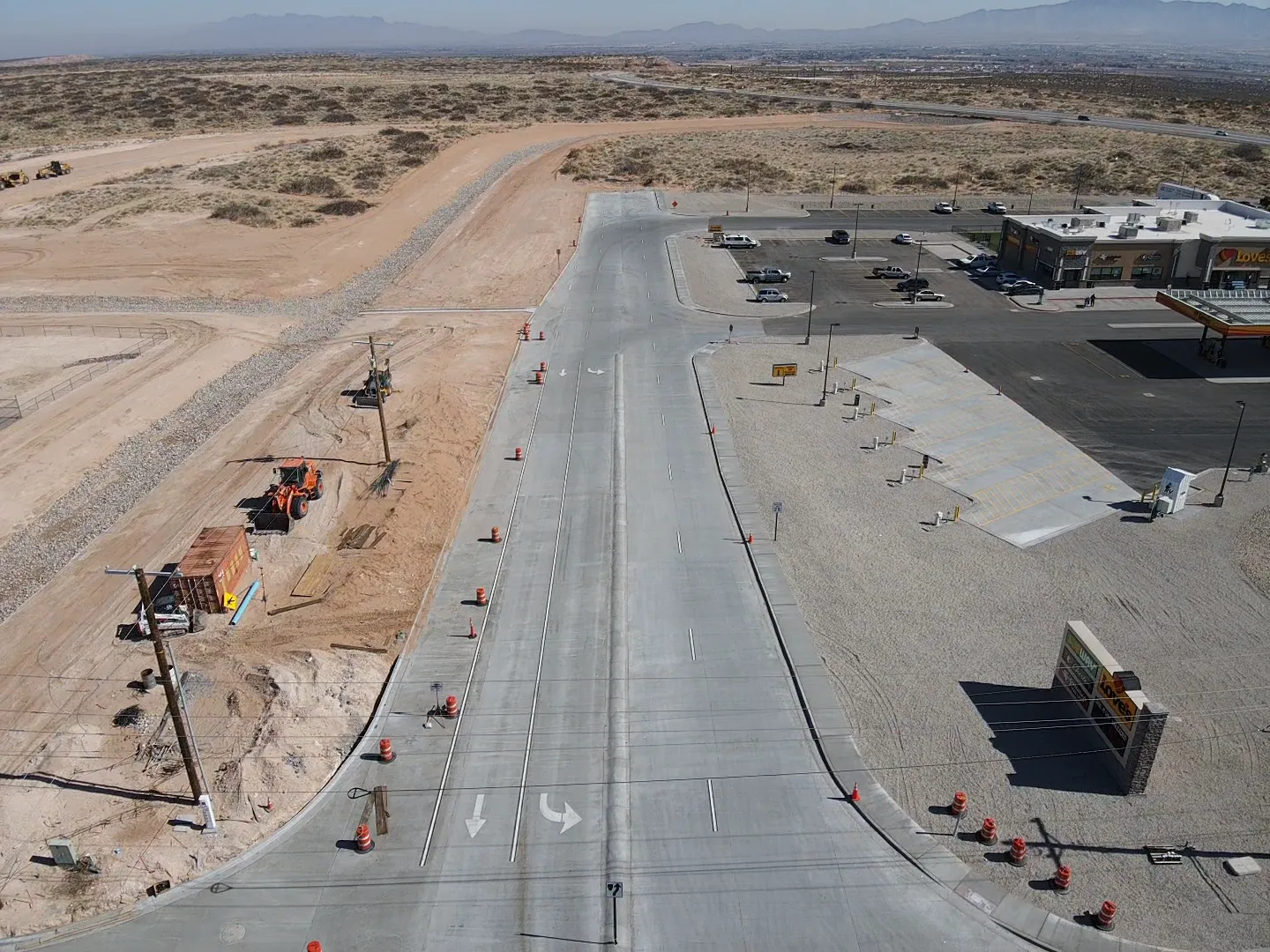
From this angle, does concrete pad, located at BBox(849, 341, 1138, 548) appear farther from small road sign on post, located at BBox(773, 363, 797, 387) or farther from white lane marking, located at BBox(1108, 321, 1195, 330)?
white lane marking, located at BBox(1108, 321, 1195, 330)

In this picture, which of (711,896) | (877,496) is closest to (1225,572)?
(877,496)

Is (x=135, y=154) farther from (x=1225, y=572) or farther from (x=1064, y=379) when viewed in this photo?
(x=1225, y=572)

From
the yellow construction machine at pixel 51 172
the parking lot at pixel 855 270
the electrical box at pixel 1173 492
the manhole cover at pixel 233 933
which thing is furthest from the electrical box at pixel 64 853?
the yellow construction machine at pixel 51 172

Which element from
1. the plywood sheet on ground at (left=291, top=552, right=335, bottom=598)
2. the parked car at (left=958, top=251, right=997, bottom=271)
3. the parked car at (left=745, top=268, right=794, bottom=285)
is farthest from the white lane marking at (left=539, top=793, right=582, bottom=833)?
the parked car at (left=958, top=251, right=997, bottom=271)

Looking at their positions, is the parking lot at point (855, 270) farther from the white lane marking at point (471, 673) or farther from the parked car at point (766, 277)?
the white lane marking at point (471, 673)

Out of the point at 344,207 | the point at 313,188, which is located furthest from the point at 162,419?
the point at 313,188
